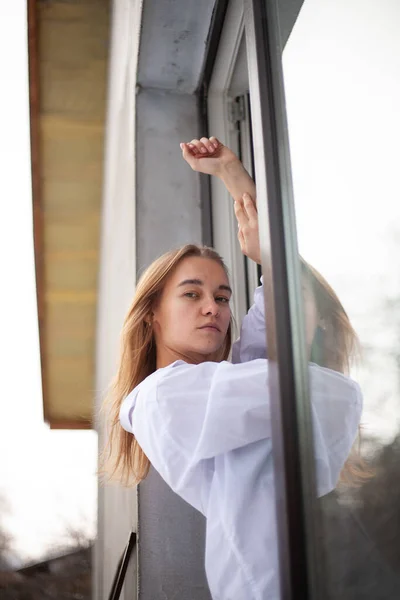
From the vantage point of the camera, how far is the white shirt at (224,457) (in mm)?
1288

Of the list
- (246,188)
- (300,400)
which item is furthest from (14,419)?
(300,400)

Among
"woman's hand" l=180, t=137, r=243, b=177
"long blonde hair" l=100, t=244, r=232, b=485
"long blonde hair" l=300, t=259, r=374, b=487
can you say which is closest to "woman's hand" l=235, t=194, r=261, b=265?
"woman's hand" l=180, t=137, r=243, b=177

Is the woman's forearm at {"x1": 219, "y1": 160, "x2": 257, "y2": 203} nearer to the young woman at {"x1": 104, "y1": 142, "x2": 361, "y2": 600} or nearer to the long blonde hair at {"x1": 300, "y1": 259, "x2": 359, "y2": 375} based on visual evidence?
the young woman at {"x1": 104, "y1": 142, "x2": 361, "y2": 600}

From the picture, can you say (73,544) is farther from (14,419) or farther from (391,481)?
(391,481)

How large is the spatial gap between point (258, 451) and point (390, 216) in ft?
1.80

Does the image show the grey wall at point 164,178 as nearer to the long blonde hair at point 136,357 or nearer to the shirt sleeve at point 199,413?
the long blonde hair at point 136,357

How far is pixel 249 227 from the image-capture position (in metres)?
1.67

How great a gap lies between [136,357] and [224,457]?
0.58m

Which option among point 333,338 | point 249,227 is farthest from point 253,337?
point 333,338

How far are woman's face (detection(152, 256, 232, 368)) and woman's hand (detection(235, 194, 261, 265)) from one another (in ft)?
0.57

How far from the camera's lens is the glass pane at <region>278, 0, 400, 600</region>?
0.94 meters

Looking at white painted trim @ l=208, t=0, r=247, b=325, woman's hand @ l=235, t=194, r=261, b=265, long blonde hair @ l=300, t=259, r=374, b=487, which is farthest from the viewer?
white painted trim @ l=208, t=0, r=247, b=325

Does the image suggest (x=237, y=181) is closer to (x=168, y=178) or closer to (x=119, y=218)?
(x=168, y=178)

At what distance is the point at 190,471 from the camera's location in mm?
1364
